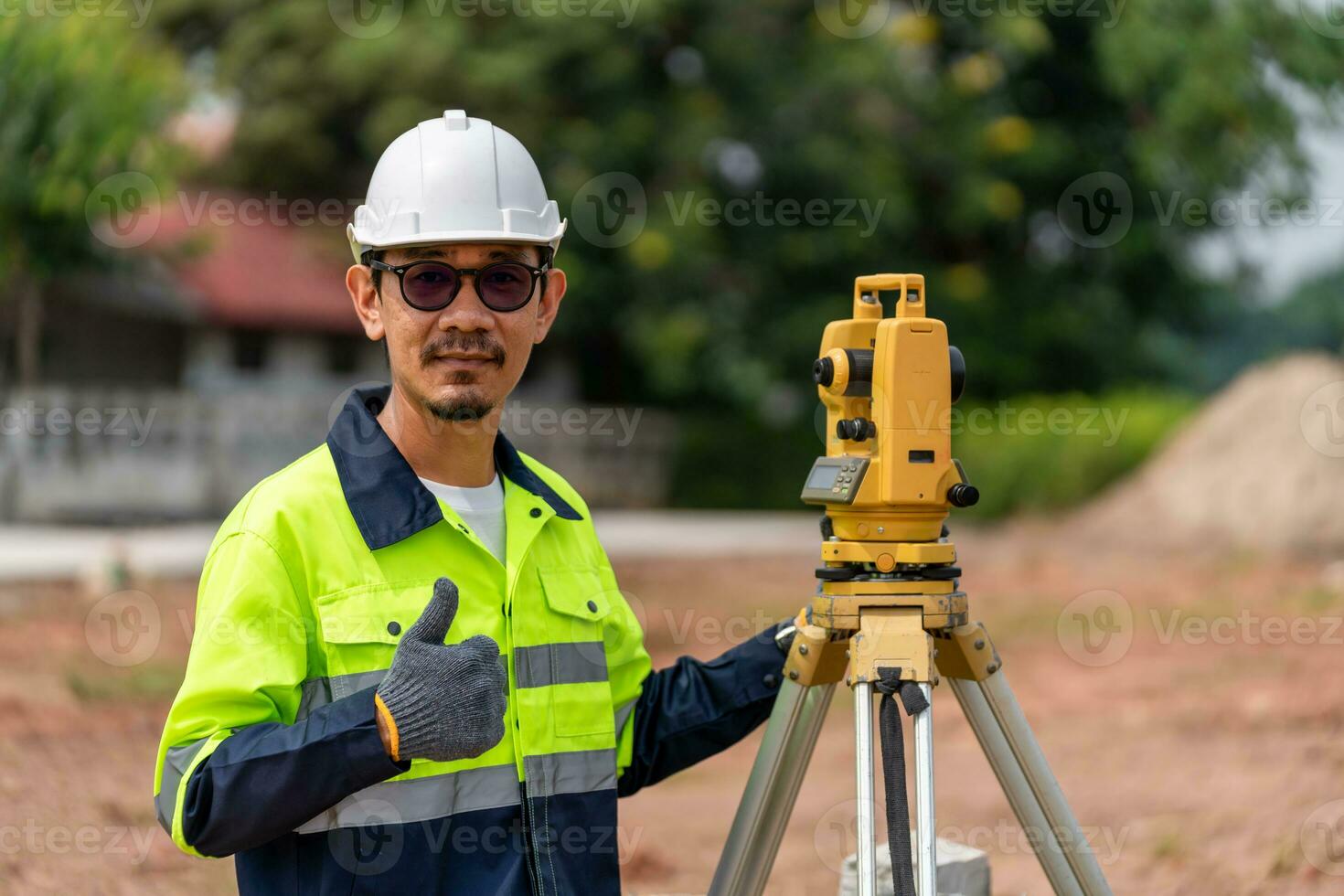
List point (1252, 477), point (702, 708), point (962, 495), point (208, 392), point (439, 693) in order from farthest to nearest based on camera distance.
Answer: point (208, 392), point (1252, 477), point (702, 708), point (962, 495), point (439, 693)

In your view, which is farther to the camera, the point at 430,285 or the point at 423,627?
the point at 430,285

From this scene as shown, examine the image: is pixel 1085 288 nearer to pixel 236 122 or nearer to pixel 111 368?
pixel 236 122

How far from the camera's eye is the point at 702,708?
90.6 inches

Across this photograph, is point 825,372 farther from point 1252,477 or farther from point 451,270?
point 1252,477

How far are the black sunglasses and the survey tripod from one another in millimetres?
491

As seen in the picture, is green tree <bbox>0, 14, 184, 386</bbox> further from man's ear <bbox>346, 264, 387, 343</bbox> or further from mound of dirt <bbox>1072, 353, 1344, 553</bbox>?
man's ear <bbox>346, 264, 387, 343</bbox>

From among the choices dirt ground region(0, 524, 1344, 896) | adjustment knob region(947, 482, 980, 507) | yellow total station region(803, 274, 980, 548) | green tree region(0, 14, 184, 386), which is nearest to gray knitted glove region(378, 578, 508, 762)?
yellow total station region(803, 274, 980, 548)

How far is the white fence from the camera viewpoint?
42.7 feet

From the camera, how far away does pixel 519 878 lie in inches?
77.0

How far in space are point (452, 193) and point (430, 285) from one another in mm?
140

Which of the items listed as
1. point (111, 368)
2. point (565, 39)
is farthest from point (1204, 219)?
point (111, 368)

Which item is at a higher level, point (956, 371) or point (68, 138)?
point (68, 138)

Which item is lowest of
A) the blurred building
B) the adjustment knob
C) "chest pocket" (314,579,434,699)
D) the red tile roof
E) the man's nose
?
"chest pocket" (314,579,434,699)

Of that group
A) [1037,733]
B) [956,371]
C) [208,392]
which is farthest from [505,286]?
[208,392]
